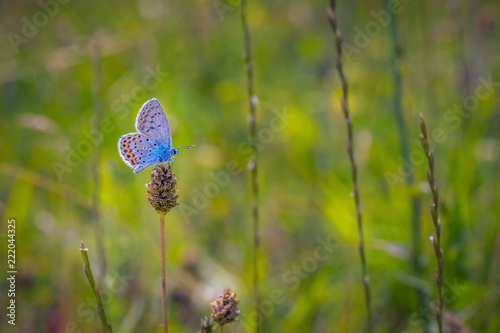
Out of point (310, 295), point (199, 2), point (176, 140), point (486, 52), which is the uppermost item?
point (199, 2)

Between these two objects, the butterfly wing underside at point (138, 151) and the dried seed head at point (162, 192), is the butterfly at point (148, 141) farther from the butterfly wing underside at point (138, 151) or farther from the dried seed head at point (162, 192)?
the dried seed head at point (162, 192)

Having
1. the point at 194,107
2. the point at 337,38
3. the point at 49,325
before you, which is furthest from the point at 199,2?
the point at 337,38

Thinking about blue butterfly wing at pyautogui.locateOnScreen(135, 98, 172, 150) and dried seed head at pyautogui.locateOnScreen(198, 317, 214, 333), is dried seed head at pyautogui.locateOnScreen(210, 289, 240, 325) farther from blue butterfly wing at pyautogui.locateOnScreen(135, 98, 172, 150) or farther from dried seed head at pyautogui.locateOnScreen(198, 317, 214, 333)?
blue butterfly wing at pyautogui.locateOnScreen(135, 98, 172, 150)

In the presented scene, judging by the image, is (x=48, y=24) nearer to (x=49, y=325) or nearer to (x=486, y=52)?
(x=49, y=325)

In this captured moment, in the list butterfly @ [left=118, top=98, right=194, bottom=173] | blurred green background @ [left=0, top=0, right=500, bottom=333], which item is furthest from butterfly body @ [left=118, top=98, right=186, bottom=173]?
blurred green background @ [left=0, top=0, right=500, bottom=333]

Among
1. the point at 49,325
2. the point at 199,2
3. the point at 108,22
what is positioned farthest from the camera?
the point at 108,22

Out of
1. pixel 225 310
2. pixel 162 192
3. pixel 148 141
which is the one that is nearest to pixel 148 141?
pixel 148 141
